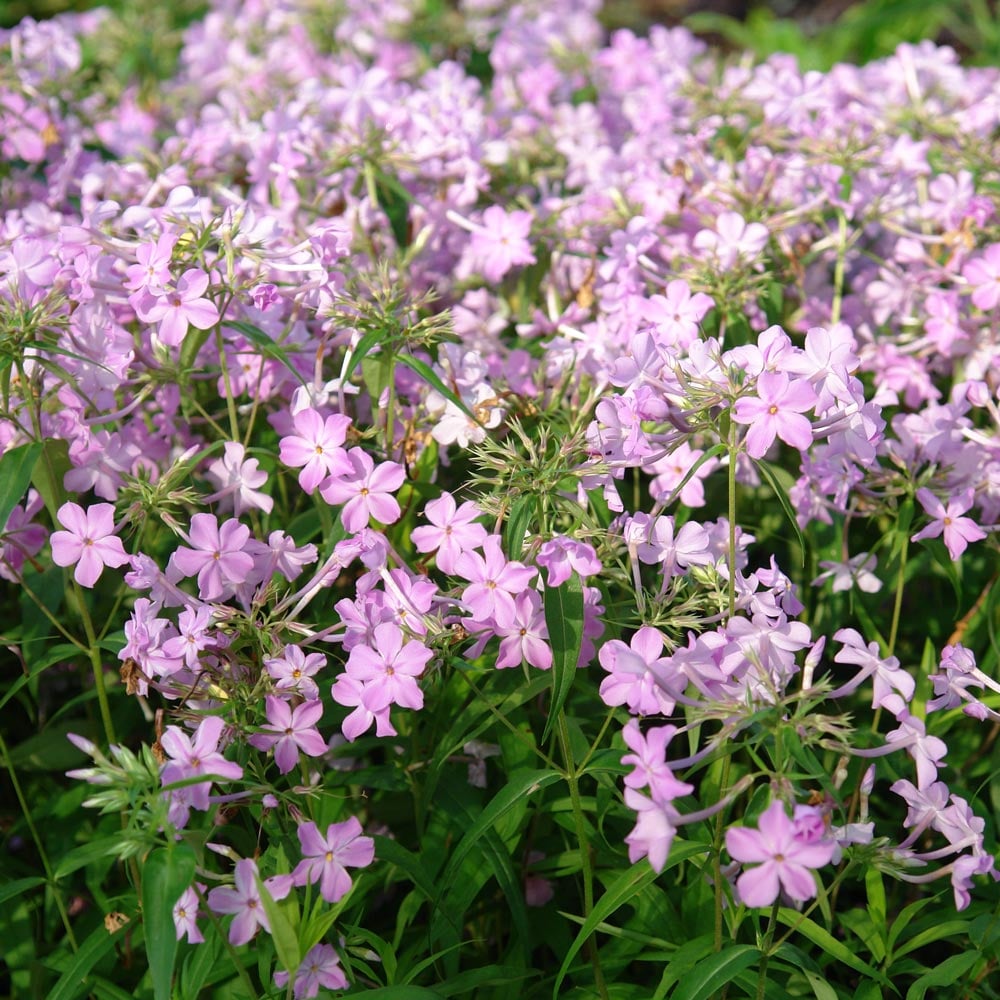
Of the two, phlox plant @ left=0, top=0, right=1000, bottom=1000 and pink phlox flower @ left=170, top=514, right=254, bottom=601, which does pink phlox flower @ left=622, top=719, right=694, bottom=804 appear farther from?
pink phlox flower @ left=170, top=514, right=254, bottom=601

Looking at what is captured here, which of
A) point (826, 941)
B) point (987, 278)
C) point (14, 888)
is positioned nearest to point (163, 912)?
point (14, 888)

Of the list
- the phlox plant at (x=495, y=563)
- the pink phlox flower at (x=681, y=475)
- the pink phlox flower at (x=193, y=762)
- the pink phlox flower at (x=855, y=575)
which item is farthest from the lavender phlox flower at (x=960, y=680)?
the pink phlox flower at (x=193, y=762)

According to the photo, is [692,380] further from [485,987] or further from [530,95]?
[530,95]

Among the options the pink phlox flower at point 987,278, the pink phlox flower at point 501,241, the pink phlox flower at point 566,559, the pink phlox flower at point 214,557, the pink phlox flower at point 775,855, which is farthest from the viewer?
the pink phlox flower at point 501,241

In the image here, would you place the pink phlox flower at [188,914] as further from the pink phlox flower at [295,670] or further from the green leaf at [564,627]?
the green leaf at [564,627]

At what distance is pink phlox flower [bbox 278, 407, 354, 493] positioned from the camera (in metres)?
1.56

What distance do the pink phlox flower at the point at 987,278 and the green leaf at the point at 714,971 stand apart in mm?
1339

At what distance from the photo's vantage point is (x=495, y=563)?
1387 millimetres

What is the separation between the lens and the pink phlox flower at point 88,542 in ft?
4.96

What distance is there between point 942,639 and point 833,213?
99 cm

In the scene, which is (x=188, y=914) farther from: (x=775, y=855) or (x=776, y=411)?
(x=776, y=411)

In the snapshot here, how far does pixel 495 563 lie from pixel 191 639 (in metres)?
0.40

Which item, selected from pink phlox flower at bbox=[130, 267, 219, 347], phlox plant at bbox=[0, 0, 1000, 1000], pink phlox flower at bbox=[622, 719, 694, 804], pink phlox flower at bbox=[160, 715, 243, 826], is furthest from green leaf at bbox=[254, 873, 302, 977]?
pink phlox flower at bbox=[130, 267, 219, 347]

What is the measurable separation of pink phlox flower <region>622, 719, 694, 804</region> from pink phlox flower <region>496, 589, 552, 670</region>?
249 millimetres
